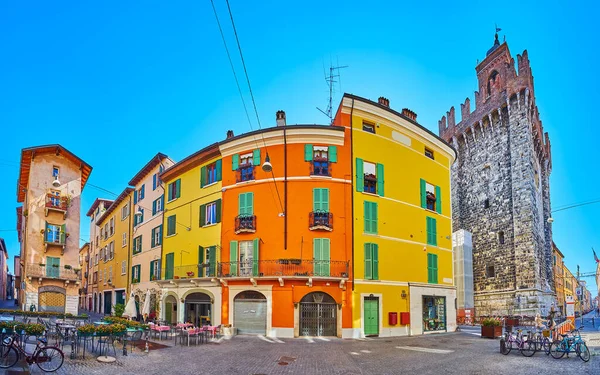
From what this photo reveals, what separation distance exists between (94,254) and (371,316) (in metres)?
47.6

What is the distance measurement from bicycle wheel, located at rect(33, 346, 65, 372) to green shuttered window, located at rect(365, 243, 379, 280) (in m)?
16.7

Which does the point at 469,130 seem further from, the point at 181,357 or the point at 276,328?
the point at 181,357

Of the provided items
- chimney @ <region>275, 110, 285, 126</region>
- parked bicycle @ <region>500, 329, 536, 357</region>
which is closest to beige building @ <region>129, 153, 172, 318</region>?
chimney @ <region>275, 110, 285, 126</region>

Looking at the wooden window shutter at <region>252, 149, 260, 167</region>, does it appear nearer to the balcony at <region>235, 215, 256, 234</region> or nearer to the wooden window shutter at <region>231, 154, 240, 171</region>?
the wooden window shutter at <region>231, 154, 240, 171</region>

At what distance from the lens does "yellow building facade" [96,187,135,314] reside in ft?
143

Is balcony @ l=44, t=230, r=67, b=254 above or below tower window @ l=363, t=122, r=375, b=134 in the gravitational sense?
below

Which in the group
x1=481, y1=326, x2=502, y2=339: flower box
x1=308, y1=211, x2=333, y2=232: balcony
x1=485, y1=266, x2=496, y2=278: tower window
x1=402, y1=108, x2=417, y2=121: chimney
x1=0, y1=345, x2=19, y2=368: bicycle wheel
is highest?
x1=402, y1=108, x2=417, y2=121: chimney

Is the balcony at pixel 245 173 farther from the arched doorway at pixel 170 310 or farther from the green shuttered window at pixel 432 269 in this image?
the green shuttered window at pixel 432 269

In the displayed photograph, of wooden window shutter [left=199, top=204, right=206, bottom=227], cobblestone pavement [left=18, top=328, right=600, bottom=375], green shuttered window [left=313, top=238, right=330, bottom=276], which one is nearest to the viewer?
cobblestone pavement [left=18, top=328, right=600, bottom=375]

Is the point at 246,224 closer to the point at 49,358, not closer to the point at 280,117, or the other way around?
the point at 280,117

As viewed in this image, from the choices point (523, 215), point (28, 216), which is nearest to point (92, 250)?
point (28, 216)

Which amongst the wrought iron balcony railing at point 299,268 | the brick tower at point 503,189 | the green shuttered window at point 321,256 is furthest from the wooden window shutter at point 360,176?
the brick tower at point 503,189

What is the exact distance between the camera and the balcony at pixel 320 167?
2628 centimetres

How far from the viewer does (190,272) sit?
96.1ft
